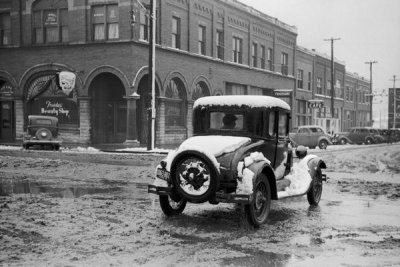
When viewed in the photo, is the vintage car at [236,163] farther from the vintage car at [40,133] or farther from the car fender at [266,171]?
the vintage car at [40,133]

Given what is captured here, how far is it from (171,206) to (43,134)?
57.2ft

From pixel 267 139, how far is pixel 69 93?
2194 centimetres

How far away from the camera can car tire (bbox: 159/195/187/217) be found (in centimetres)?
795

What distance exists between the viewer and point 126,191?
1097cm

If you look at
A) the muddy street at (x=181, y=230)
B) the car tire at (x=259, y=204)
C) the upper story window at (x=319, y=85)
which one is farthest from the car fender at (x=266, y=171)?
the upper story window at (x=319, y=85)

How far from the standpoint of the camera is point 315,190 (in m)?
9.55

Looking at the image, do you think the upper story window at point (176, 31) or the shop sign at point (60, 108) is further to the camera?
the upper story window at point (176, 31)

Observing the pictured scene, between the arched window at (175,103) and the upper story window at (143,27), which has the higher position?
the upper story window at (143,27)

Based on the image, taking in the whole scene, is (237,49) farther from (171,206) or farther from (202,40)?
(171,206)

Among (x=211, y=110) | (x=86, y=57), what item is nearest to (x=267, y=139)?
(x=211, y=110)

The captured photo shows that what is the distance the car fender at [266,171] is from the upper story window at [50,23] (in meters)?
23.8

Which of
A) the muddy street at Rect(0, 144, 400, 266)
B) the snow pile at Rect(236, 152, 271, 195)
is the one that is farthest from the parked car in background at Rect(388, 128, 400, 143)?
the snow pile at Rect(236, 152, 271, 195)

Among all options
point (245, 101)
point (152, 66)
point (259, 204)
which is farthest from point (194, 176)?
point (152, 66)

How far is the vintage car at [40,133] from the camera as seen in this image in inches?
941
